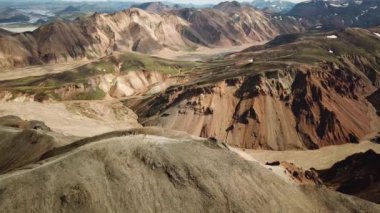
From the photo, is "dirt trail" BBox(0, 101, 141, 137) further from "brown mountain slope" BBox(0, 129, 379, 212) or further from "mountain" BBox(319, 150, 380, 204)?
"brown mountain slope" BBox(0, 129, 379, 212)

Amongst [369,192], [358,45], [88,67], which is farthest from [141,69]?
[369,192]

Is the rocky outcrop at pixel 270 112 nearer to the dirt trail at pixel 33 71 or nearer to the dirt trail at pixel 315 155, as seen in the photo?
the dirt trail at pixel 315 155

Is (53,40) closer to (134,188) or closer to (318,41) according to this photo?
(318,41)

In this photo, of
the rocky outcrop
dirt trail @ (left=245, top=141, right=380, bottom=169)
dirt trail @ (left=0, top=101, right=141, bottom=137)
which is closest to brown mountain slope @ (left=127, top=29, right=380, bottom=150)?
the rocky outcrop

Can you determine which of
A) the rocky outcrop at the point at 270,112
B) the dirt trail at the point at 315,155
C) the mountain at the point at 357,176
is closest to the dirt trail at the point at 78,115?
the rocky outcrop at the point at 270,112

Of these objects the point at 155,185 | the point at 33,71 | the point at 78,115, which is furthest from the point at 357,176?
the point at 33,71

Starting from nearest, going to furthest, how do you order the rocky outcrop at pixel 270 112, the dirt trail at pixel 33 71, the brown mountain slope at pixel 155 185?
the brown mountain slope at pixel 155 185 → the rocky outcrop at pixel 270 112 → the dirt trail at pixel 33 71

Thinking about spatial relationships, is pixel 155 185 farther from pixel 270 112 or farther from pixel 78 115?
pixel 78 115
